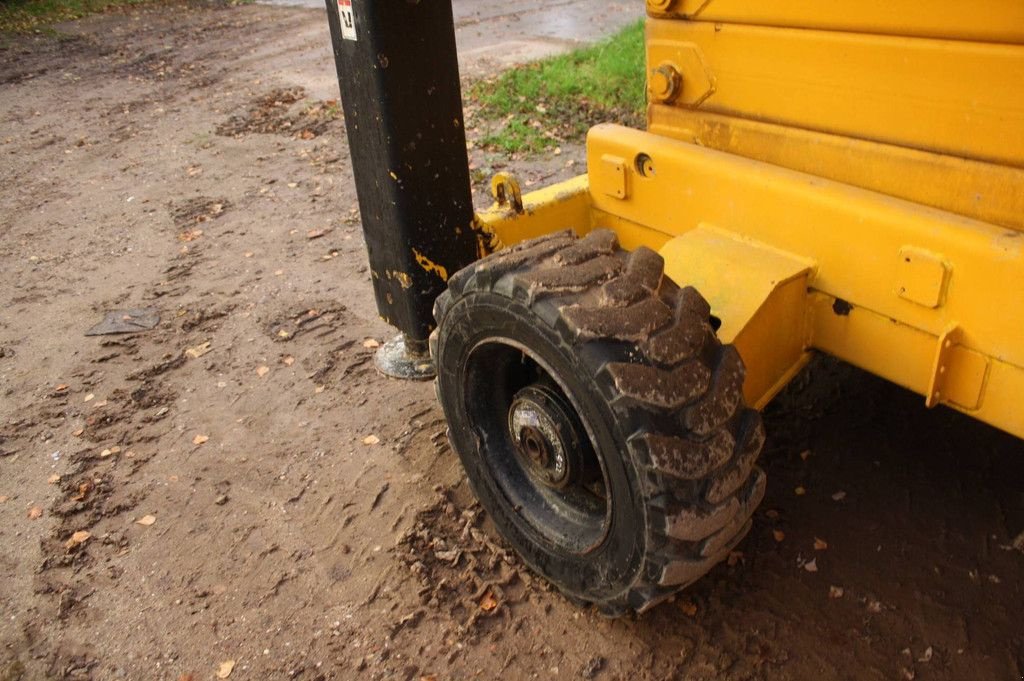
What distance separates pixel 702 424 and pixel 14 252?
17.8ft

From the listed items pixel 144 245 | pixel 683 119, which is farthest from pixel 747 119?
pixel 144 245

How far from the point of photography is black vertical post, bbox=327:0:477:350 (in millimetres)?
2988

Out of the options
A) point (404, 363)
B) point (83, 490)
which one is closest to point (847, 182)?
point (404, 363)

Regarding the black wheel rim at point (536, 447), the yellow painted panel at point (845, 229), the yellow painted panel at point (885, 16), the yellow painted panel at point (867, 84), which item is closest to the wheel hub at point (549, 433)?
the black wheel rim at point (536, 447)

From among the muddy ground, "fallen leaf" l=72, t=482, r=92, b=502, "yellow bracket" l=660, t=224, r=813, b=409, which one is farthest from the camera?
"fallen leaf" l=72, t=482, r=92, b=502

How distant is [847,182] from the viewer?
2.36 meters

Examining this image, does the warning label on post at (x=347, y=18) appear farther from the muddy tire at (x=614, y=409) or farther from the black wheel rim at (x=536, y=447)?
the black wheel rim at (x=536, y=447)

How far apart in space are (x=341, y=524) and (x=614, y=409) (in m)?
1.45

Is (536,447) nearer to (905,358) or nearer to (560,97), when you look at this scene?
(905,358)

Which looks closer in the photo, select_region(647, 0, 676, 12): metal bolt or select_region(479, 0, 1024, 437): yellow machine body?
select_region(479, 0, 1024, 437): yellow machine body

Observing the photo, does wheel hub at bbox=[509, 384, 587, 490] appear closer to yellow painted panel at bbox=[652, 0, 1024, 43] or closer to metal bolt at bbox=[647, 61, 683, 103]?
metal bolt at bbox=[647, 61, 683, 103]

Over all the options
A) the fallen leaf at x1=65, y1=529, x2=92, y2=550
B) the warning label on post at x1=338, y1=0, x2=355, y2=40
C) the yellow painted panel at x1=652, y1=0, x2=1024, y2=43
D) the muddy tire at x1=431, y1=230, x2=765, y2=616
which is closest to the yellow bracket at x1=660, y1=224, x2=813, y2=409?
the muddy tire at x1=431, y1=230, x2=765, y2=616

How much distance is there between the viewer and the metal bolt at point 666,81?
2.69 metres

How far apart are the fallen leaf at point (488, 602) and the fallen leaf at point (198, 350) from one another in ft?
7.43
